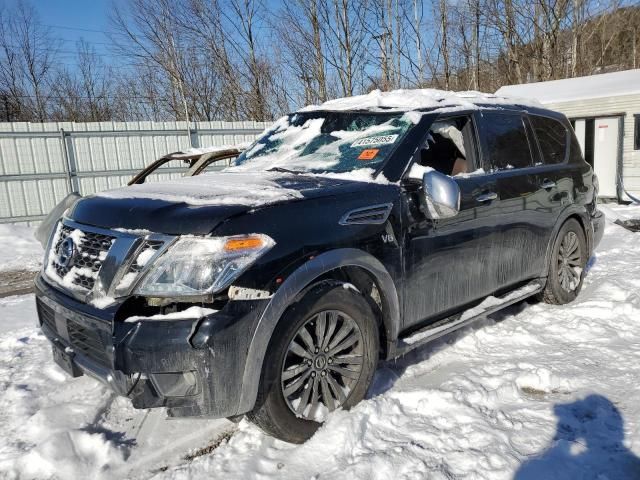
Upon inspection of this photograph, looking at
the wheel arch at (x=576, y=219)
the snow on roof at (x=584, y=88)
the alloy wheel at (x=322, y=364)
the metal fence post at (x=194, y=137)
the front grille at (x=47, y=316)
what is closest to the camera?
the alloy wheel at (x=322, y=364)

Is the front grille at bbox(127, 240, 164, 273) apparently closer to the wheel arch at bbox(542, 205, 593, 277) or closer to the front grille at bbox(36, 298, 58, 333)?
the front grille at bbox(36, 298, 58, 333)

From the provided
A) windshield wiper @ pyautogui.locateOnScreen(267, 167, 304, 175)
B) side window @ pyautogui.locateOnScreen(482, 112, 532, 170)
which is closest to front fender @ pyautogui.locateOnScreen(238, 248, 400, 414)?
windshield wiper @ pyautogui.locateOnScreen(267, 167, 304, 175)

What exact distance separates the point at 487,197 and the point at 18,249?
912cm

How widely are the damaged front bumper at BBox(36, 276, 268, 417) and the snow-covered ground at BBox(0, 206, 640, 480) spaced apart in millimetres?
466

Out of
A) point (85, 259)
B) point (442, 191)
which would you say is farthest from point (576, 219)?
point (85, 259)

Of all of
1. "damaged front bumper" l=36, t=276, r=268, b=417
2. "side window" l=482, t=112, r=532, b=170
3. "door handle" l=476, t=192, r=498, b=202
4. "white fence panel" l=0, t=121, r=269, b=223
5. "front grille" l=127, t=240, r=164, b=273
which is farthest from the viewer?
"white fence panel" l=0, t=121, r=269, b=223

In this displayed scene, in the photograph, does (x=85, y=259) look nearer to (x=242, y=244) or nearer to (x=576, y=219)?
(x=242, y=244)

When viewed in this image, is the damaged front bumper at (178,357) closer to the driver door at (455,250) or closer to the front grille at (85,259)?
the front grille at (85,259)

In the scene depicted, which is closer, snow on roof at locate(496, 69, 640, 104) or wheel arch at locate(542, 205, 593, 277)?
wheel arch at locate(542, 205, 593, 277)

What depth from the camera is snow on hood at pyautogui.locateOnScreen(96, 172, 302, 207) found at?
2564 mm

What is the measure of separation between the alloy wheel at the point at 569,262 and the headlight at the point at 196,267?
11.9ft

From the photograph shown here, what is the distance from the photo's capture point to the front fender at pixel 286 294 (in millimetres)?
2359

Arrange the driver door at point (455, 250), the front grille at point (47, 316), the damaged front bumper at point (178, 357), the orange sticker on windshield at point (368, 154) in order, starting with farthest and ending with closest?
the orange sticker on windshield at point (368, 154)
the driver door at point (455, 250)
the front grille at point (47, 316)
the damaged front bumper at point (178, 357)

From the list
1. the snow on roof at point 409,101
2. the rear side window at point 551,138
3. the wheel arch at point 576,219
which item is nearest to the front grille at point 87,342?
the snow on roof at point 409,101
